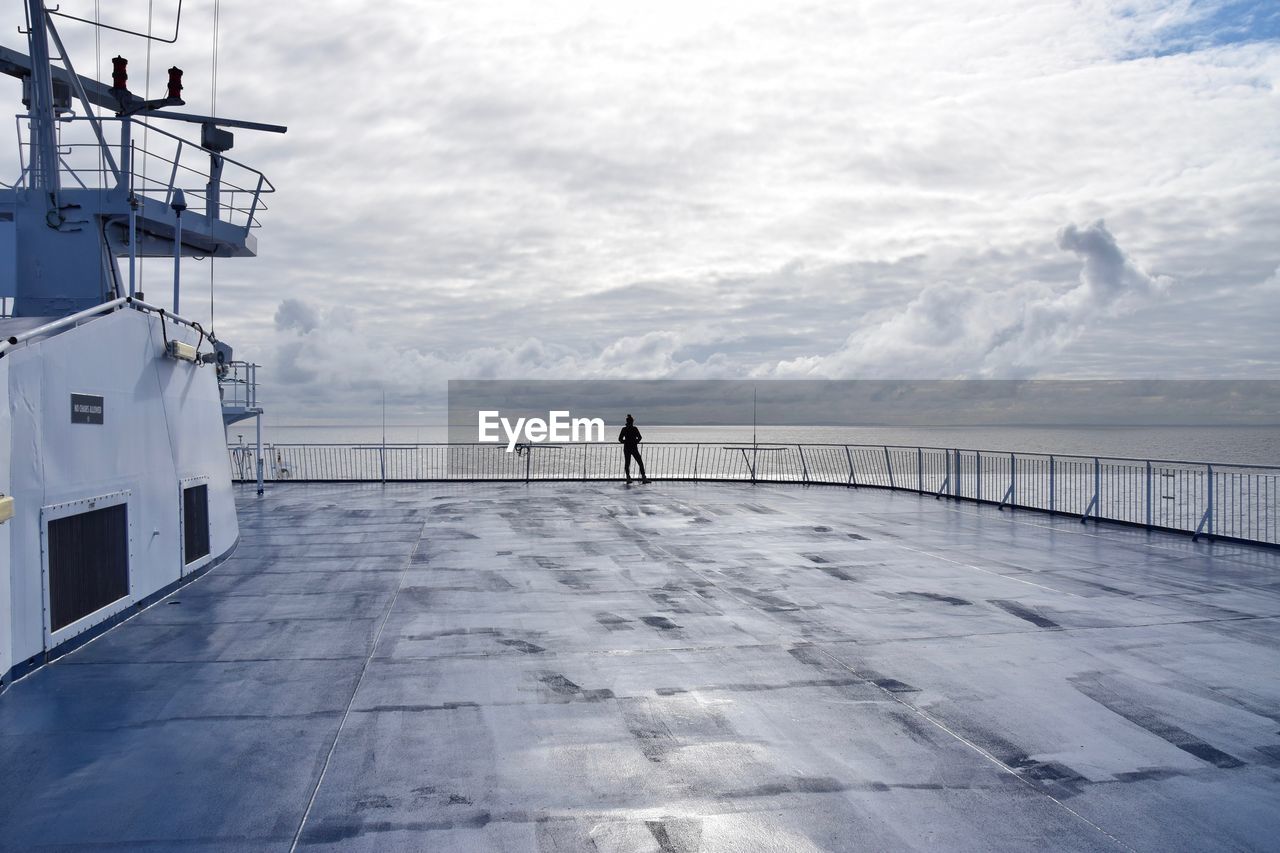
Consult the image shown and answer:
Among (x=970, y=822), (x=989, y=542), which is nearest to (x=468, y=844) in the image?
(x=970, y=822)

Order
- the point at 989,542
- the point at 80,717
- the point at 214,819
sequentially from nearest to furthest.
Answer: the point at 214,819 → the point at 80,717 → the point at 989,542

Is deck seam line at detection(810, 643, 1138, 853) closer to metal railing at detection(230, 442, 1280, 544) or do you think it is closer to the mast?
metal railing at detection(230, 442, 1280, 544)

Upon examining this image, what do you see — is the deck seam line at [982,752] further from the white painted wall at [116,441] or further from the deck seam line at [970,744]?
the white painted wall at [116,441]

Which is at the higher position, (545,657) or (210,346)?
(210,346)

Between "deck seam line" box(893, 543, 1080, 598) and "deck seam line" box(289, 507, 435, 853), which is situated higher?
"deck seam line" box(289, 507, 435, 853)

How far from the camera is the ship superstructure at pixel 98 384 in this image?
23.1ft

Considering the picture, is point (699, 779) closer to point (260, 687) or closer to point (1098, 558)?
point (260, 687)

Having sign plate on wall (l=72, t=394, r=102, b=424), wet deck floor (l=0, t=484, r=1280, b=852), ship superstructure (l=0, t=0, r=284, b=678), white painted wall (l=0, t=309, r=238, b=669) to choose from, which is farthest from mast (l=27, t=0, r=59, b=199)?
wet deck floor (l=0, t=484, r=1280, b=852)

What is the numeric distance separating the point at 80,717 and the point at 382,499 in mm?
16347

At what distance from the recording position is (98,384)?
840cm

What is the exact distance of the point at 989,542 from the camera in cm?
1431

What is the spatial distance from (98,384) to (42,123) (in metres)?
6.81

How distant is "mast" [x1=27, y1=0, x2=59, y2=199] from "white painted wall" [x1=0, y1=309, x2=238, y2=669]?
3.36m

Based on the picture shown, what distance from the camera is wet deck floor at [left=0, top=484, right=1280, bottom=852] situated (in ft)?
14.7
